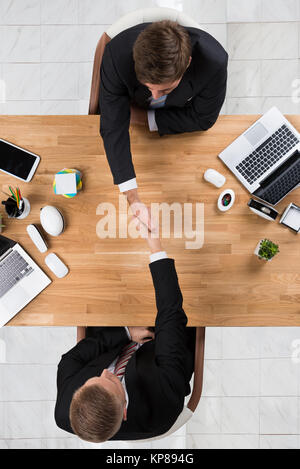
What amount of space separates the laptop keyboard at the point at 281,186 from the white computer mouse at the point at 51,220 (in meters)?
0.94

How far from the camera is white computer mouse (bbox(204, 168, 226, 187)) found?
163cm

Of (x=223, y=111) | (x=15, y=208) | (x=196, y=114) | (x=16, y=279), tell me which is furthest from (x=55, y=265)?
(x=223, y=111)

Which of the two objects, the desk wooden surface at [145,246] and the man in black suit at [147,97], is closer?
the man in black suit at [147,97]

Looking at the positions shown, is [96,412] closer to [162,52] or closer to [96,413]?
[96,413]

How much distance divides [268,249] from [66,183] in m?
0.97

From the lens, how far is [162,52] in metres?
1.20

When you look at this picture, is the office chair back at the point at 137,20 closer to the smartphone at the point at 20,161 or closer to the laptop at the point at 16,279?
the smartphone at the point at 20,161

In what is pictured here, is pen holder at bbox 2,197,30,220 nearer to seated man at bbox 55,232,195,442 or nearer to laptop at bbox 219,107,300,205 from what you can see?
seated man at bbox 55,232,195,442

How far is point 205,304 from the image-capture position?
167 cm

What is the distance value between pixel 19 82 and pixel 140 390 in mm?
2433

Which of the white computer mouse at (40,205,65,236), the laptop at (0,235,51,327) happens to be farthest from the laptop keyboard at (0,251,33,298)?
the white computer mouse at (40,205,65,236)

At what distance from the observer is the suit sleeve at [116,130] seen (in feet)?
5.17

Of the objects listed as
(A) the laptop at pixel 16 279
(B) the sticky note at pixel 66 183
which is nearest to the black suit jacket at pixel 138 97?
(B) the sticky note at pixel 66 183

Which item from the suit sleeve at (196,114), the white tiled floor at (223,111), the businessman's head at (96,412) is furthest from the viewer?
the white tiled floor at (223,111)
